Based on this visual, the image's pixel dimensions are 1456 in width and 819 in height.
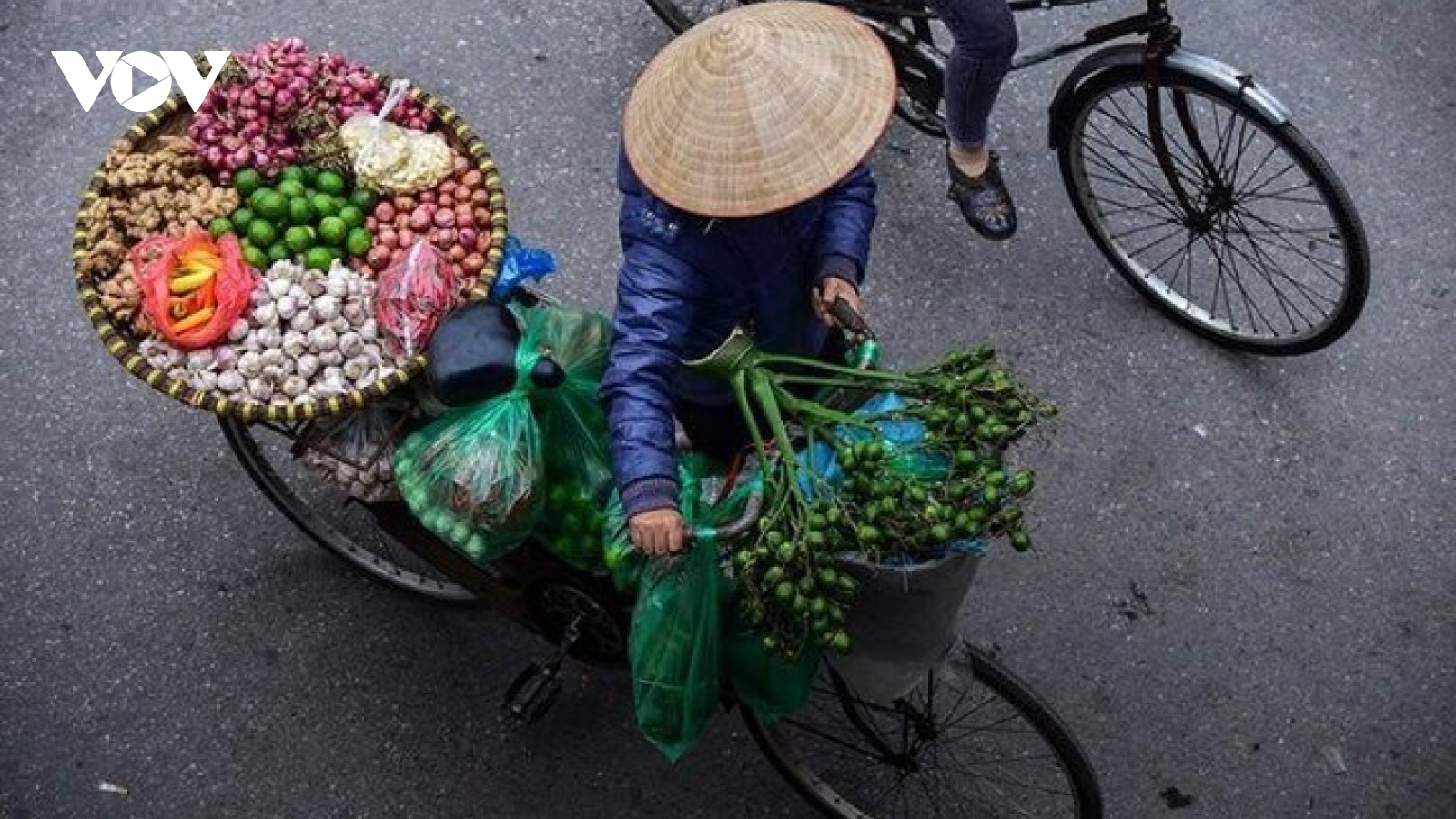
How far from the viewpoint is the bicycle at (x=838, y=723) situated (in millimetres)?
3650

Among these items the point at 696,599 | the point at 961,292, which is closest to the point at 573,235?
the point at 961,292

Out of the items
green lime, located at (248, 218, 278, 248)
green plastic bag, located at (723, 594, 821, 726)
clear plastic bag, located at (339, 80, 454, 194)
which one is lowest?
green plastic bag, located at (723, 594, 821, 726)

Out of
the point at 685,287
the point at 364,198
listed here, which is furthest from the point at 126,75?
the point at 685,287

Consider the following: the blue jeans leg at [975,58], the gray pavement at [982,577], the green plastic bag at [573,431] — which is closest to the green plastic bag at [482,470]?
the green plastic bag at [573,431]

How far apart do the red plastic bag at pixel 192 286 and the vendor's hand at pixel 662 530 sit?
3.43ft

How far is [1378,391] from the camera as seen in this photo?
4664 mm

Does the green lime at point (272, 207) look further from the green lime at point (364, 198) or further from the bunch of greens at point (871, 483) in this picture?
the bunch of greens at point (871, 483)

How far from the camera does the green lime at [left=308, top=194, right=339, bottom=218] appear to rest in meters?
3.55

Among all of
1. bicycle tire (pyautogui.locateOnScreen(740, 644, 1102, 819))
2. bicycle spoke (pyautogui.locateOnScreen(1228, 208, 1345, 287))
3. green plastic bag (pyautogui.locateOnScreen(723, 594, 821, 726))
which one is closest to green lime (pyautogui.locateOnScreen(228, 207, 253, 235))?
green plastic bag (pyautogui.locateOnScreen(723, 594, 821, 726))

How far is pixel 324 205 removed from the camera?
3557 millimetres

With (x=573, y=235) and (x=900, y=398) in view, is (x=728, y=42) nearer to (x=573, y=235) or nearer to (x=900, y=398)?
(x=900, y=398)

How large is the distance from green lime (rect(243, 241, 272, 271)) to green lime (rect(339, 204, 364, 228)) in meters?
0.19

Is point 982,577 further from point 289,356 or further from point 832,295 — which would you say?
point 289,356

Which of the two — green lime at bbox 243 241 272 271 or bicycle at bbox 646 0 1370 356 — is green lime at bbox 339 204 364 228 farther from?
bicycle at bbox 646 0 1370 356
